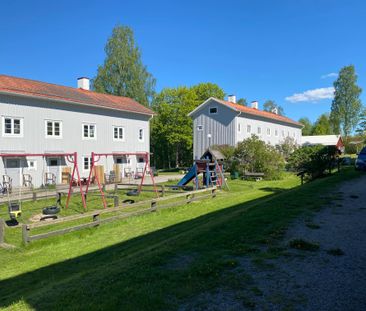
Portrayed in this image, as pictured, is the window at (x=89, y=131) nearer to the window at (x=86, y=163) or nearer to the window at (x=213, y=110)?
the window at (x=86, y=163)

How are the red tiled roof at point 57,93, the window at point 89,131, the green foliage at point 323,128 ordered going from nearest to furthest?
the red tiled roof at point 57,93, the window at point 89,131, the green foliage at point 323,128

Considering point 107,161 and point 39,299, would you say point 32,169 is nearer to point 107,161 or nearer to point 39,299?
point 107,161

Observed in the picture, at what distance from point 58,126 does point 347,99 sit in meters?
62.9

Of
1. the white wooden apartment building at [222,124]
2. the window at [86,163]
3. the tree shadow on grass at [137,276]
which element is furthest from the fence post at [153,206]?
the white wooden apartment building at [222,124]

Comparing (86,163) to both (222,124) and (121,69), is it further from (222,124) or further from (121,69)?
(121,69)

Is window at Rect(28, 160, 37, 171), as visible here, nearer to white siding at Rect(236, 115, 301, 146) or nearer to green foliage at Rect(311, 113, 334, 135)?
white siding at Rect(236, 115, 301, 146)

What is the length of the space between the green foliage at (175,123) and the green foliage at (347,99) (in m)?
28.7

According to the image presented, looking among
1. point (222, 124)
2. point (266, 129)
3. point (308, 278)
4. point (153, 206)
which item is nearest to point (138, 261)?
point (308, 278)

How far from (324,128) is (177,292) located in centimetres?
9490

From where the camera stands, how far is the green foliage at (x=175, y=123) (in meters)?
50.8

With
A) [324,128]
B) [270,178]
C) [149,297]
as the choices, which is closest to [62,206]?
[149,297]

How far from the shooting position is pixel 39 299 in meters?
4.64

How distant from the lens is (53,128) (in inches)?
972

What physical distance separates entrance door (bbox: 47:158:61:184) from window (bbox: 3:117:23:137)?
10.5ft
